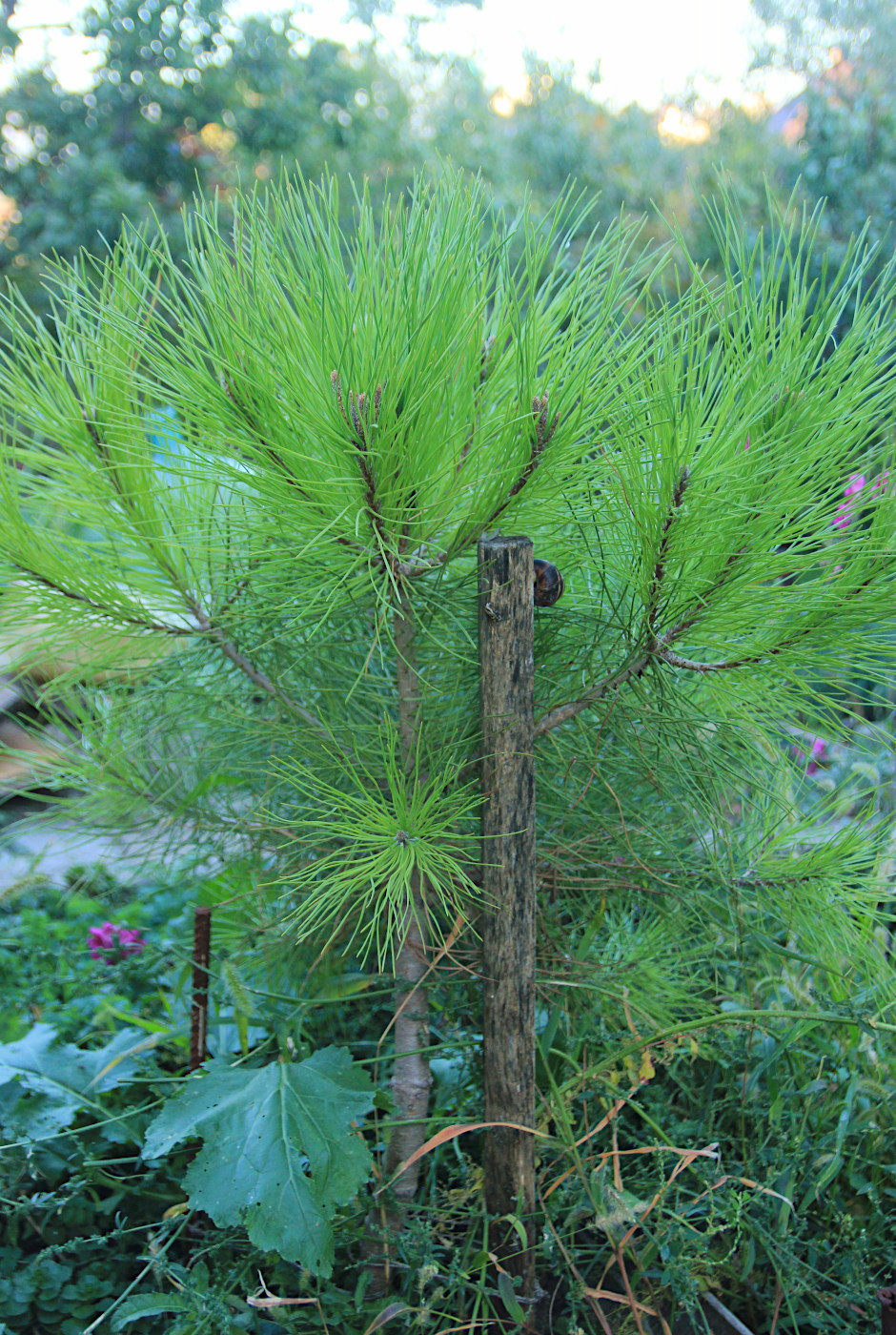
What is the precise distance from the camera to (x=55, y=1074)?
1297 mm

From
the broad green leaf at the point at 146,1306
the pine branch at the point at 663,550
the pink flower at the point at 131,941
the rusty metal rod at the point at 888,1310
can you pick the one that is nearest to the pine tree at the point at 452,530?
the pine branch at the point at 663,550

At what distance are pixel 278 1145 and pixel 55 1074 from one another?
502 millimetres

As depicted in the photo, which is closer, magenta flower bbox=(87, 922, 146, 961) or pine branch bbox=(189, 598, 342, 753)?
pine branch bbox=(189, 598, 342, 753)

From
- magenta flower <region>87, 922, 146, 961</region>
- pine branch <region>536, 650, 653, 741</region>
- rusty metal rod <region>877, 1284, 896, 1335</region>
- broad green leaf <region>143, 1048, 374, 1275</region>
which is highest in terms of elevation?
pine branch <region>536, 650, 653, 741</region>

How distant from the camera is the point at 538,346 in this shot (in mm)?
866

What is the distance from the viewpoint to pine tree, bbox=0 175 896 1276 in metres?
0.79

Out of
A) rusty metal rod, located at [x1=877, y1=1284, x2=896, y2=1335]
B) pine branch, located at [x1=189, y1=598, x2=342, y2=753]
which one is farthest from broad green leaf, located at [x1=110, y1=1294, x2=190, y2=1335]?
rusty metal rod, located at [x1=877, y1=1284, x2=896, y2=1335]

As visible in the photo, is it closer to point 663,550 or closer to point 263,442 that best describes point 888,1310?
point 663,550

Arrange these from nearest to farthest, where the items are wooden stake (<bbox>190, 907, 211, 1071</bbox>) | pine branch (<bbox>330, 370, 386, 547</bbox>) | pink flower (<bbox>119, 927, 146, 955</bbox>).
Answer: pine branch (<bbox>330, 370, 386, 547</bbox>), wooden stake (<bbox>190, 907, 211, 1071</bbox>), pink flower (<bbox>119, 927, 146, 955</bbox>)

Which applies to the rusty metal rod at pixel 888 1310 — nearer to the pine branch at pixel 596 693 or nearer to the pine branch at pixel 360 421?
the pine branch at pixel 596 693

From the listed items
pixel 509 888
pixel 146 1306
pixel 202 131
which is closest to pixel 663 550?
pixel 509 888

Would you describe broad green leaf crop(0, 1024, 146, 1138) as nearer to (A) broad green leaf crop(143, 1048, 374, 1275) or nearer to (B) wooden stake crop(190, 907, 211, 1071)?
(B) wooden stake crop(190, 907, 211, 1071)

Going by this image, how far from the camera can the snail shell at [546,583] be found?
3.14ft

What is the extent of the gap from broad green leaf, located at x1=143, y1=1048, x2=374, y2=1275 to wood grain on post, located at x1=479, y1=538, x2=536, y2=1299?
0.17 m
